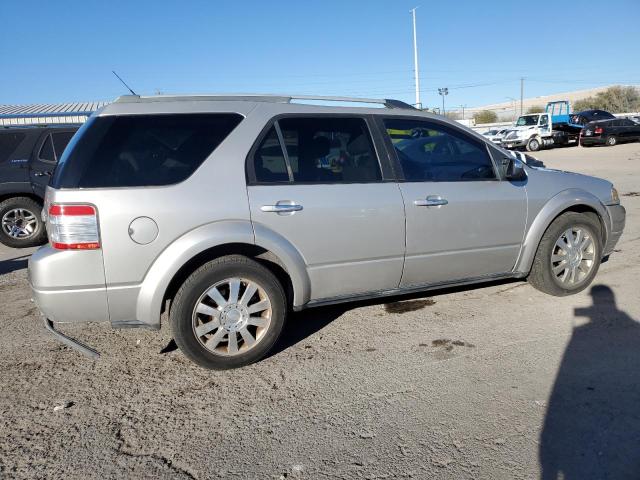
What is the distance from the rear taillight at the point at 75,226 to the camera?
3.09m

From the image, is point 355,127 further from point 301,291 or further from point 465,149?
point 301,291

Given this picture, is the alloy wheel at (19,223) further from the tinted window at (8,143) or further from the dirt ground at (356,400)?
the dirt ground at (356,400)

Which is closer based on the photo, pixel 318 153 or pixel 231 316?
pixel 231 316

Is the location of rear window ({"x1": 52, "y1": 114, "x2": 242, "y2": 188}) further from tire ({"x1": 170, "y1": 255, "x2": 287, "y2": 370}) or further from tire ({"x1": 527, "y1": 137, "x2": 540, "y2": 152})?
tire ({"x1": 527, "y1": 137, "x2": 540, "y2": 152})

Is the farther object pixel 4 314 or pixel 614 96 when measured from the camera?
pixel 614 96

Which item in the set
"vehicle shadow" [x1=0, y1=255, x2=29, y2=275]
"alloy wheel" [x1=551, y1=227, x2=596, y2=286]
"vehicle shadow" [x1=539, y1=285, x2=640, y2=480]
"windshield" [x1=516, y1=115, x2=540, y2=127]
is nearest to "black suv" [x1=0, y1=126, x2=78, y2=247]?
"vehicle shadow" [x1=0, y1=255, x2=29, y2=275]

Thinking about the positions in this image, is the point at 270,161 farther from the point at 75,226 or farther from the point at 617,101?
the point at 617,101

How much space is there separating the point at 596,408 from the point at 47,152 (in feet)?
26.5

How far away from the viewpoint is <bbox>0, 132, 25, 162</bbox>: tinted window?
767 cm

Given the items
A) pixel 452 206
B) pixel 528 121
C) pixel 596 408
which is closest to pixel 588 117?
pixel 528 121

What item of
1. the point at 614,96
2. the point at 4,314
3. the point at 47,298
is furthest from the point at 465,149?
the point at 614,96

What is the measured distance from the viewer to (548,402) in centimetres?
299

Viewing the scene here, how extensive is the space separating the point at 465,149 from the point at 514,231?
Answer: 32.7 inches

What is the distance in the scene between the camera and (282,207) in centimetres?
348
